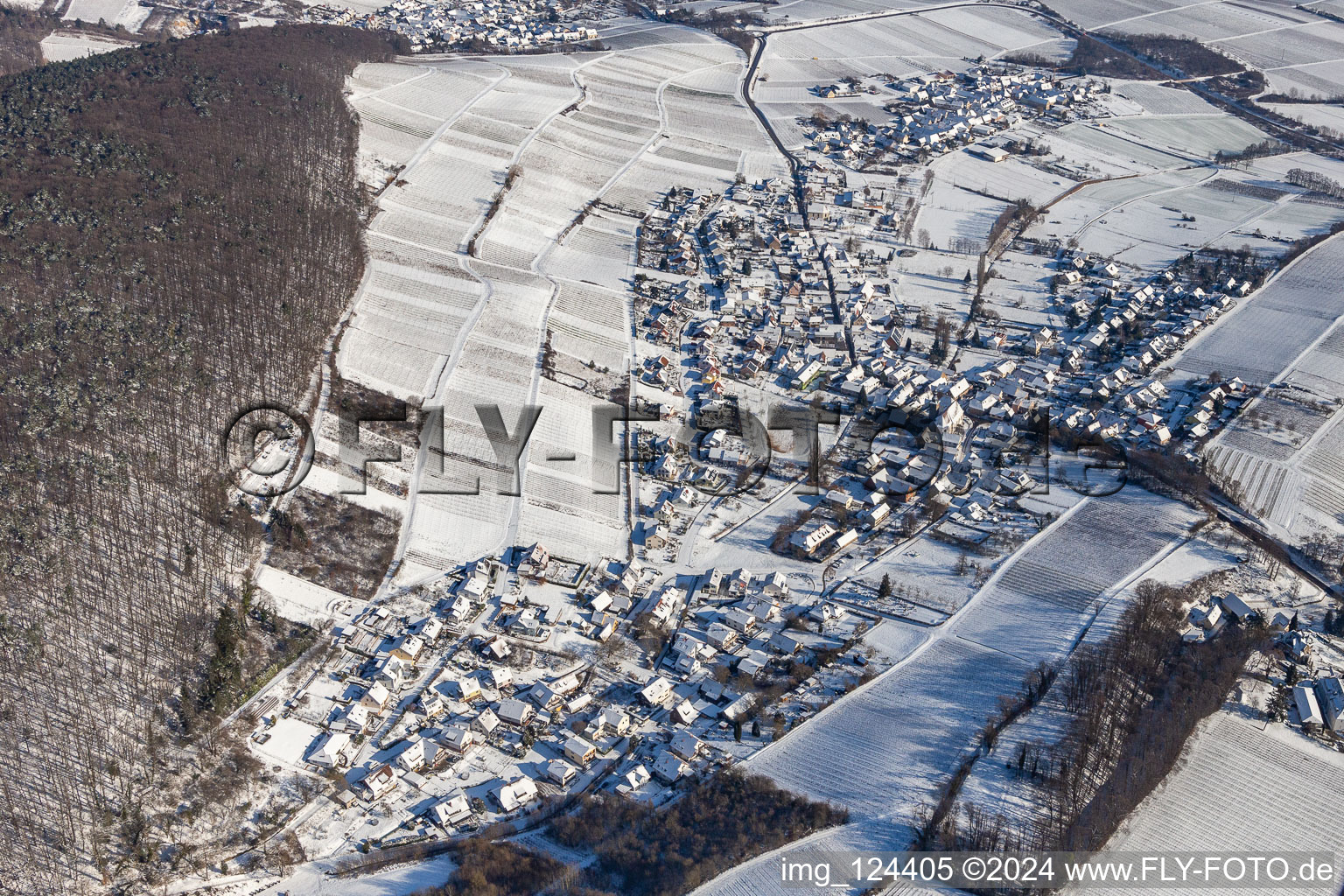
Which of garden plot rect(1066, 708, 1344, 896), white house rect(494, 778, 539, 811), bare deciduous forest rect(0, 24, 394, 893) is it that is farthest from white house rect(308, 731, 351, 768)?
garden plot rect(1066, 708, 1344, 896)

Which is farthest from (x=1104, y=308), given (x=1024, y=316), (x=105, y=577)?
(x=105, y=577)

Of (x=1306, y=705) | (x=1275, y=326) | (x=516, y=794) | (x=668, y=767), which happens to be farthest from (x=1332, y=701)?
(x=1275, y=326)

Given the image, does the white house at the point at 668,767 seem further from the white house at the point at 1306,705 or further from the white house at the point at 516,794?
the white house at the point at 1306,705

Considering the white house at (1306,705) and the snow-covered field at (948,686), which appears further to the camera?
the white house at (1306,705)

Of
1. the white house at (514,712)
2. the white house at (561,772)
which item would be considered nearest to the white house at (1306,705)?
the white house at (561,772)

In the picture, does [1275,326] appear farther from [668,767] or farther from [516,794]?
[516,794]

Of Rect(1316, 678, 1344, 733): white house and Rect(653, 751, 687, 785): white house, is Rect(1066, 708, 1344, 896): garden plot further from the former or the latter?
Rect(653, 751, 687, 785): white house

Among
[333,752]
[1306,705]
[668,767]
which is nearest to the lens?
[668,767]
